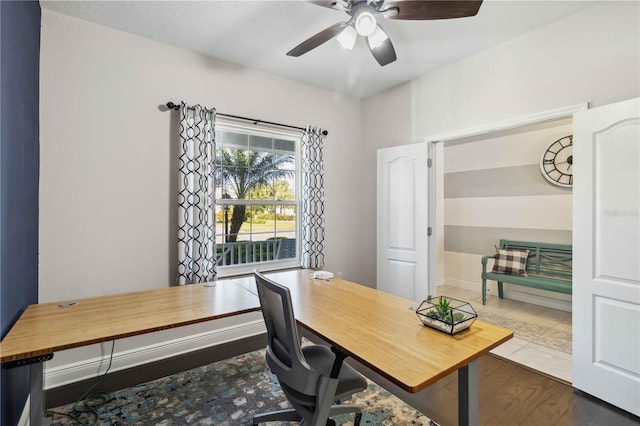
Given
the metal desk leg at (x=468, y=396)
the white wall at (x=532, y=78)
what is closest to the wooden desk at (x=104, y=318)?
the metal desk leg at (x=468, y=396)

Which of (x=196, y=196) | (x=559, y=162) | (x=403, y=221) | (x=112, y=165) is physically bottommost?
(x=403, y=221)

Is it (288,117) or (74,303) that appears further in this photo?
(288,117)

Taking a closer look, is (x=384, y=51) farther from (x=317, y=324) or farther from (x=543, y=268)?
(x=543, y=268)

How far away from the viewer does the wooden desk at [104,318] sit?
1.29 metres

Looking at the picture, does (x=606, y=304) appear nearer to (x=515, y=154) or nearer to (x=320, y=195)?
(x=320, y=195)

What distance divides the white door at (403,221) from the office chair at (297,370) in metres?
1.95

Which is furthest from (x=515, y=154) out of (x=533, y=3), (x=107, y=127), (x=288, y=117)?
(x=107, y=127)

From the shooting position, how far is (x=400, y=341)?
4.30ft

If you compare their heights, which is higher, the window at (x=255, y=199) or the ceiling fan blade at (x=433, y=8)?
the ceiling fan blade at (x=433, y=8)

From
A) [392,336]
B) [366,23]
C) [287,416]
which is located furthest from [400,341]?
[366,23]

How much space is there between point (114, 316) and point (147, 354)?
1152 millimetres

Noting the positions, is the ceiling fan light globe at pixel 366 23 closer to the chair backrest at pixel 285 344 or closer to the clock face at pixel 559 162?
the chair backrest at pixel 285 344

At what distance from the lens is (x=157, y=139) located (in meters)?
2.67

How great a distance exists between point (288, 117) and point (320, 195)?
3.19ft
